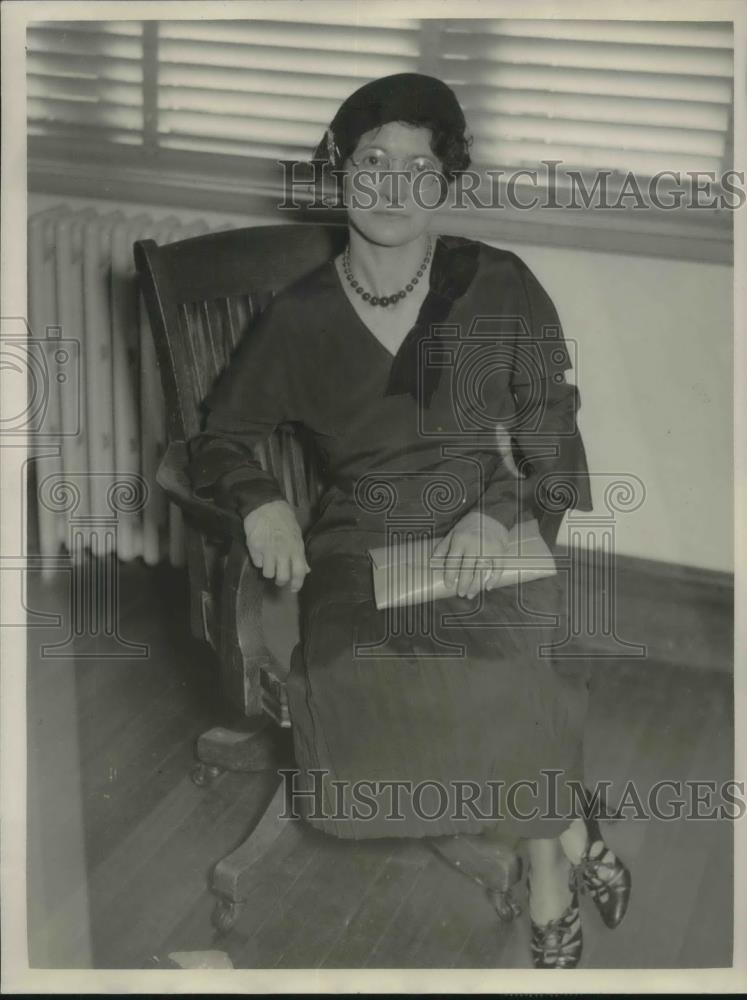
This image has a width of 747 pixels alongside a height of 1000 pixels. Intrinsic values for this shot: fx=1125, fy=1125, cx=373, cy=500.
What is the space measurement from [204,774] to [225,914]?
0.25 meters

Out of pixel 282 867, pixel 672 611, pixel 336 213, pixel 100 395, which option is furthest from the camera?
pixel 100 395

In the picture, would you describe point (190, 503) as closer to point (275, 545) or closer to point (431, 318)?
point (275, 545)

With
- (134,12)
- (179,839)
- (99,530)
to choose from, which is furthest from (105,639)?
(134,12)

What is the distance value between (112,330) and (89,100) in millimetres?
420

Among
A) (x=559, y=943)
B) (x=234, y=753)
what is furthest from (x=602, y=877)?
(x=234, y=753)

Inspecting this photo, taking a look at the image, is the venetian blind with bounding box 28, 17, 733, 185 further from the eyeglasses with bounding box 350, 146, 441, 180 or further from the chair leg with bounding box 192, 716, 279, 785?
the chair leg with bounding box 192, 716, 279, 785

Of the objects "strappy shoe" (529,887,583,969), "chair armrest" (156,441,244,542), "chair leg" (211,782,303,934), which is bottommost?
"strappy shoe" (529,887,583,969)

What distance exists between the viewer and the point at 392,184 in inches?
58.4

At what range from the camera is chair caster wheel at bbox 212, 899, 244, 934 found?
163cm

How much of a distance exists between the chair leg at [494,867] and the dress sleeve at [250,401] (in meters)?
0.63

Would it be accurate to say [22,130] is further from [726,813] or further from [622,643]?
[726,813]

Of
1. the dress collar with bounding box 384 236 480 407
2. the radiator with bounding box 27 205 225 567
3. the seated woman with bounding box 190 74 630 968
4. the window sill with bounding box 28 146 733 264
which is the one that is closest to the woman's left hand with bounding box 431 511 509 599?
the seated woman with bounding box 190 74 630 968

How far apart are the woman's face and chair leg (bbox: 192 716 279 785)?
81 cm

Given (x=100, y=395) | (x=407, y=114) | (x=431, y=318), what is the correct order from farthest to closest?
1. (x=100, y=395)
2. (x=431, y=318)
3. (x=407, y=114)
